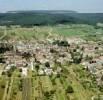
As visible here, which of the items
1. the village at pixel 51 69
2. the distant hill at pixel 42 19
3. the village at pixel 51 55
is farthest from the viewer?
the distant hill at pixel 42 19

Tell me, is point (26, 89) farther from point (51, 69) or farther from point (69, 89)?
point (51, 69)

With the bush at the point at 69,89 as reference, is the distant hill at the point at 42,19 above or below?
below

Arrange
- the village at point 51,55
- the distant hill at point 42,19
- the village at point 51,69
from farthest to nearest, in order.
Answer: the distant hill at point 42,19, the village at point 51,55, the village at point 51,69

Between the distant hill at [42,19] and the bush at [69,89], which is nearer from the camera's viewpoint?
the bush at [69,89]

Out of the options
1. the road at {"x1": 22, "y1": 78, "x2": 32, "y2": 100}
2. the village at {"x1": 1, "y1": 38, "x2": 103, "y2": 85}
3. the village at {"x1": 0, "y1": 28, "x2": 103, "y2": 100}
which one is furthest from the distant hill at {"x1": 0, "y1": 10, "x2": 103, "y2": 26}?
the road at {"x1": 22, "y1": 78, "x2": 32, "y2": 100}

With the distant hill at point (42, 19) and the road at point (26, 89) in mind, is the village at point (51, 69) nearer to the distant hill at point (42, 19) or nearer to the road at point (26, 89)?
the road at point (26, 89)

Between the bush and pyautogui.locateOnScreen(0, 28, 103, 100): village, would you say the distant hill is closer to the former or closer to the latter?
pyautogui.locateOnScreen(0, 28, 103, 100): village

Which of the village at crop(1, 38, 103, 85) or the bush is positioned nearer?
the bush

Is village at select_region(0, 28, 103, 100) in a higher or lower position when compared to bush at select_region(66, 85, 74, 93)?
lower

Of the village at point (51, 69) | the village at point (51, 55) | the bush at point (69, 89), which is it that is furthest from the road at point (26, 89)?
the bush at point (69, 89)

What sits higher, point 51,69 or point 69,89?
point 69,89

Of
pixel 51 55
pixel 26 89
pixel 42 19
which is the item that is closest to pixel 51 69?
pixel 26 89

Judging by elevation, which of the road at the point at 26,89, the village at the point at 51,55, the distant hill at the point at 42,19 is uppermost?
the road at the point at 26,89
